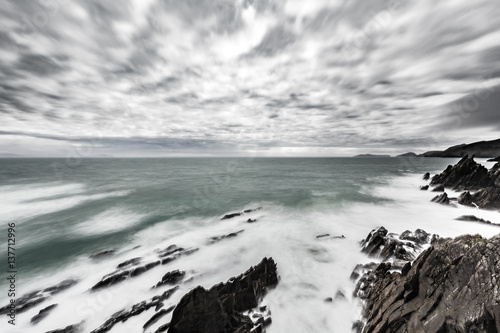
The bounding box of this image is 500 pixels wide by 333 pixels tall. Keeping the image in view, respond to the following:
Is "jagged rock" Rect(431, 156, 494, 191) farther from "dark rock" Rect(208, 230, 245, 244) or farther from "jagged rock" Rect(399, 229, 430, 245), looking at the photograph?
"dark rock" Rect(208, 230, 245, 244)

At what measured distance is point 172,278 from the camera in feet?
40.9

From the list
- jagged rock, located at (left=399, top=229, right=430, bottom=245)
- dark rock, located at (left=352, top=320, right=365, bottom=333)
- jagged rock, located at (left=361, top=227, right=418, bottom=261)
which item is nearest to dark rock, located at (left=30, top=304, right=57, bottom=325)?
dark rock, located at (left=352, top=320, right=365, bottom=333)

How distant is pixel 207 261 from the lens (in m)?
14.7

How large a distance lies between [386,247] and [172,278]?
1554cm

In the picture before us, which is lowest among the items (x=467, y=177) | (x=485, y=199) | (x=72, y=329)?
(x=72, y=329)

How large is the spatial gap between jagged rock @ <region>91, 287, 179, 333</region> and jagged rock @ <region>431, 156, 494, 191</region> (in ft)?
172

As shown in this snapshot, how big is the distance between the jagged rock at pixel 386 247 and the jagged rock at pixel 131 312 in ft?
49.0

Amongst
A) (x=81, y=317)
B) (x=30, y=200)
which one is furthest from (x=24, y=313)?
(x=30, y=200)

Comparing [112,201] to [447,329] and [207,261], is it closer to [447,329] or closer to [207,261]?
[207,261]

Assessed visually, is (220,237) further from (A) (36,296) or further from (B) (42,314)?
Result: (A) (36,296)

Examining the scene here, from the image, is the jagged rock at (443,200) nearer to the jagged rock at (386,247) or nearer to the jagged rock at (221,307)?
the jagged rock at (386,247)

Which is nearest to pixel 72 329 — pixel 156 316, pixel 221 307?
pixel 156 316

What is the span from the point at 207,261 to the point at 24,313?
10354mm

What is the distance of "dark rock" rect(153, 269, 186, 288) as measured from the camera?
12127 mm
